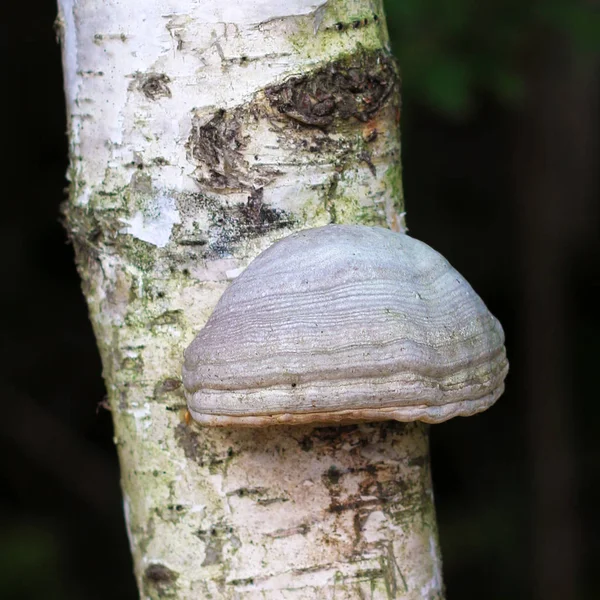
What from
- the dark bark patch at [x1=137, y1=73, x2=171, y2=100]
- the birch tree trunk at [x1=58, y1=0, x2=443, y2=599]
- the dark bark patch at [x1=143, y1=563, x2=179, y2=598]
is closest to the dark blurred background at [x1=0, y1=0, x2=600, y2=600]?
the dark bark patch at [x1=143, y1=563, x2=179, y2=598]

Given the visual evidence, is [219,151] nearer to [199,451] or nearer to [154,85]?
[154,85]

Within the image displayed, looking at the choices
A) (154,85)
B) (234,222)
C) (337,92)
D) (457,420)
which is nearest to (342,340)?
(234,222)

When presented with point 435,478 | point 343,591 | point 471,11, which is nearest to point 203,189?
point 343,591

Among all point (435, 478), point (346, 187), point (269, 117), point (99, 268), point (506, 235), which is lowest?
point (435, 478)

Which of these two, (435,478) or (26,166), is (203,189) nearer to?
(26,166)

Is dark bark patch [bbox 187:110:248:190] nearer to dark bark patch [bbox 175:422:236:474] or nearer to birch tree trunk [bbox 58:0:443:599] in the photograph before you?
birch tree trunk [bbox 58:0:443:599]

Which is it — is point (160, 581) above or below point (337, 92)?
below

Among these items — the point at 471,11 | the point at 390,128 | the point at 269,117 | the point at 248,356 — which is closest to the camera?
the point at 248,356
